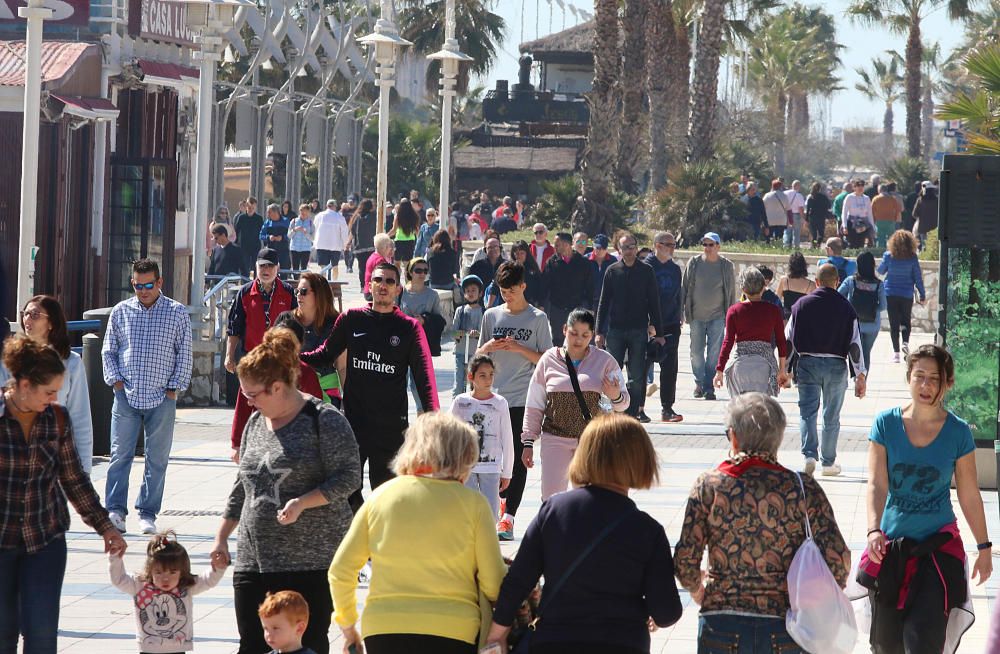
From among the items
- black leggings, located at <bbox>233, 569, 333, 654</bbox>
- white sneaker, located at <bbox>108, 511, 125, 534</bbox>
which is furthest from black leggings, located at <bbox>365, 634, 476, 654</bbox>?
white sneaker, located at <bbox>108, 511, 125, 534</bbox>

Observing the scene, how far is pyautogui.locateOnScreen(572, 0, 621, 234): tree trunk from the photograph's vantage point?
109 feet

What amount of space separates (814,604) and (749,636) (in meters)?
0.23

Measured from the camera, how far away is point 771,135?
82.7m

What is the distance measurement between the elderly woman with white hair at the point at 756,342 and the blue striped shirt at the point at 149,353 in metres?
4.56

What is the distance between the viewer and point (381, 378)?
8133 mm

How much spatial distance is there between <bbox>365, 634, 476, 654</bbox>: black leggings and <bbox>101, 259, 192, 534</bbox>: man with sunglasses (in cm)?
497

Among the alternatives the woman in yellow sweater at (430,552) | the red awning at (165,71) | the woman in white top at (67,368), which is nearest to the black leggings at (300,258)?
the red awning at (165,71)

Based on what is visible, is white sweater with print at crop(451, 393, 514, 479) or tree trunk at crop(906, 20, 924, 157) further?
tree trunk at crop(906, 20, 924, 157)

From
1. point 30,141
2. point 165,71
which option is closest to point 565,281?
point 30,141

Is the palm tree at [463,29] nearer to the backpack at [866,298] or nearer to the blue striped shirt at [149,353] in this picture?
the backpack at [866,298]

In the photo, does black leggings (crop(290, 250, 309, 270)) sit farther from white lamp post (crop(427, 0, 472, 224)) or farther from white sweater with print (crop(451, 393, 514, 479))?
white sweater with print (crop(451, 393, 514, 479))

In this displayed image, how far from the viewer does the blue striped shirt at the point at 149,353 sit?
31.4 feet

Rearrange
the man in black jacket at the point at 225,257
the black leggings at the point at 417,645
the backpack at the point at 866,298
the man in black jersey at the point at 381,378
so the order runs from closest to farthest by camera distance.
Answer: the black leggings at the point at 417,645
the man in black jersey at the point at 381,378
the backpack at the point at 866,298
the man in black jacket at the point at 225,257

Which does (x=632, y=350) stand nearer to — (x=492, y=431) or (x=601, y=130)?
(x=492, y=431)
